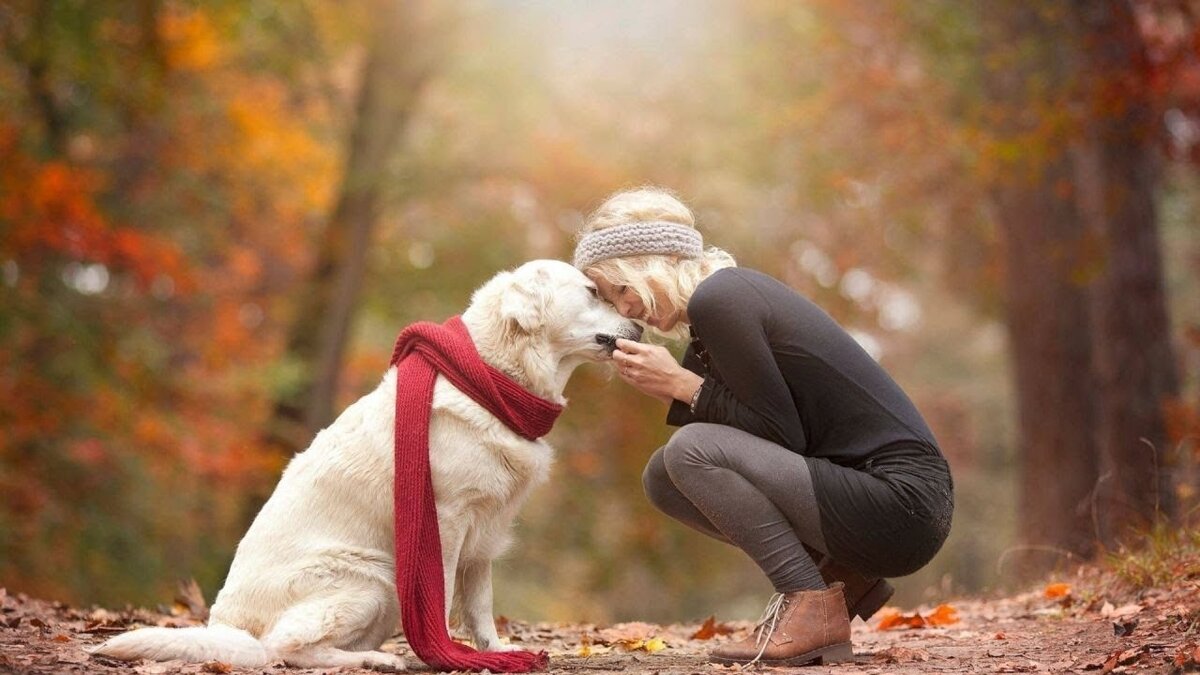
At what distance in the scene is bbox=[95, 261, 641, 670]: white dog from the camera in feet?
13.1

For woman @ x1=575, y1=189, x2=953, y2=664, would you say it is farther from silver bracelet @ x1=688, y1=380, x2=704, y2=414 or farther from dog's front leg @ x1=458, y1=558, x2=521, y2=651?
dog's front leg @ x1=458, y1=558, x2=521, y2=651

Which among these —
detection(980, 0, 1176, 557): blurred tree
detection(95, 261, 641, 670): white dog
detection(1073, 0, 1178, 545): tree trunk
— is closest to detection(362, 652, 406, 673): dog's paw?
detection(95, 261, 641, 670): white dog

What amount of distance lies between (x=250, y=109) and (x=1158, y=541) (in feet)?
40.4

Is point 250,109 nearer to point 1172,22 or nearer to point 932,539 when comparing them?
point 1172,22

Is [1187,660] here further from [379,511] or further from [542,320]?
[379,511]

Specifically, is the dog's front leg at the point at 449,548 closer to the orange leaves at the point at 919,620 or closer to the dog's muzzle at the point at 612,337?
the dog's muzzle at the point at 612,337

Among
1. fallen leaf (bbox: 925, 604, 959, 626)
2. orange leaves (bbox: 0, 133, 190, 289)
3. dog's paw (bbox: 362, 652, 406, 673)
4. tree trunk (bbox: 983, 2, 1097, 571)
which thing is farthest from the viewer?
orange leaves (bbox: 0, 133, 190, 289)

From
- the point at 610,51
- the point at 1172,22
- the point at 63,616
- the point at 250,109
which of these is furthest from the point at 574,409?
the point at 63,616

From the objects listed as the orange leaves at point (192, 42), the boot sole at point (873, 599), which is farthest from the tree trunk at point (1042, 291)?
the orange leaves at point (192, 42)

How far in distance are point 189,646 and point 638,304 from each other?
192cm

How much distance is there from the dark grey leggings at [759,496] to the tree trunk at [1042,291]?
5749 mm

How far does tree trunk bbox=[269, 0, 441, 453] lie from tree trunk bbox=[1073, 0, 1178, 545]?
6855 mm

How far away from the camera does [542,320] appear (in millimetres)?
4266

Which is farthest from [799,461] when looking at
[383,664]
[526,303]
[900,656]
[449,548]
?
[383,664]
